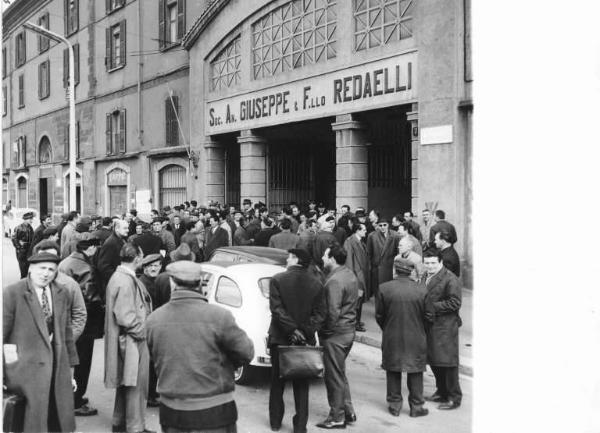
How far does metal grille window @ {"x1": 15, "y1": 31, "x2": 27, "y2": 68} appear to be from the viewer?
75.9 ft

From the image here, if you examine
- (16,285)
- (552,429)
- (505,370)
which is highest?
(16,285)

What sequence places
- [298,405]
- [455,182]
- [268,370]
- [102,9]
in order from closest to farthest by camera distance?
1. [298,405]
2. [268,370]
3. [455,182]
4. [102,9]

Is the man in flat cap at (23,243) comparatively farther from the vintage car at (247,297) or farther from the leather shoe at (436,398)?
the leather shoe at (436,398)

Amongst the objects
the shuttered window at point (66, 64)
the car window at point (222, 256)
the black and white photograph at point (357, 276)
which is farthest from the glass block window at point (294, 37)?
the shuttered window at point (66, 64)

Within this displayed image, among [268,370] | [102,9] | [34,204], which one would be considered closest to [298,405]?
[268,370]

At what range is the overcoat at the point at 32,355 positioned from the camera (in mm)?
5297

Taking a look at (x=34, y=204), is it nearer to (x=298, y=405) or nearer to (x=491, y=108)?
(x=298, y=405)

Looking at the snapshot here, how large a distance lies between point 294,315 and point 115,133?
2245 cm

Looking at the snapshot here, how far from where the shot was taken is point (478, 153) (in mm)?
4516

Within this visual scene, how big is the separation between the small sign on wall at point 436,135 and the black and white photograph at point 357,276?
55 mm

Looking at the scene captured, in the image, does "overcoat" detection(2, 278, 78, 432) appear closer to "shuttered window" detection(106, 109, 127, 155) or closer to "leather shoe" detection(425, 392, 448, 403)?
"leather shoe" detection(425, 392, 448, 403)

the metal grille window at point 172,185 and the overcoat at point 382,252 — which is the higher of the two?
the metal grille window at point 172,185

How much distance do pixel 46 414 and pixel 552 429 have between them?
3831mm

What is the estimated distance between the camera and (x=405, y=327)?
690cm
